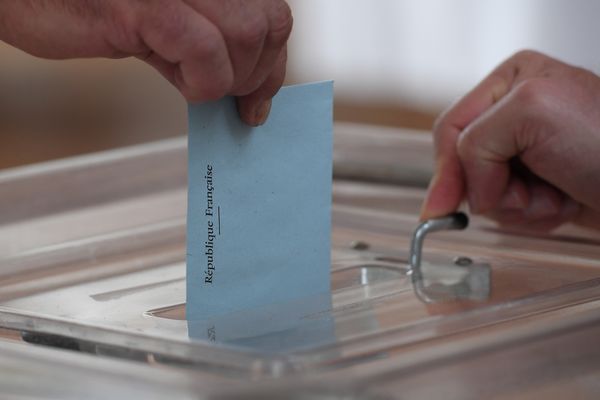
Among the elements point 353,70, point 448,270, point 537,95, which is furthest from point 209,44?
point 353,70

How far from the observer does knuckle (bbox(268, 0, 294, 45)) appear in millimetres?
857

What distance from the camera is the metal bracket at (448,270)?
926mm

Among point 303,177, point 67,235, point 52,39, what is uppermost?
point 52,39

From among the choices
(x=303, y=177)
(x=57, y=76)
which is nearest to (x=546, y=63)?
(x=303, y=177)

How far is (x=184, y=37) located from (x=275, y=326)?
215 millimetres

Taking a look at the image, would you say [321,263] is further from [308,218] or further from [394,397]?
[394,397]

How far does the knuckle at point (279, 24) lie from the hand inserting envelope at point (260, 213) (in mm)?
54

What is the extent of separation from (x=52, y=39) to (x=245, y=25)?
146 millimetres

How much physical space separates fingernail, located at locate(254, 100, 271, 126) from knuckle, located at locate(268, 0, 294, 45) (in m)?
0.05

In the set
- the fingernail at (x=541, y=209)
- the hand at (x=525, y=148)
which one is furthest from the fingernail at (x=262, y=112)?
the fingernail at (x=541, y=209)

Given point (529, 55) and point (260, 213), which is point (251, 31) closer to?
point (260, 213)

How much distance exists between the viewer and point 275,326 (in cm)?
84

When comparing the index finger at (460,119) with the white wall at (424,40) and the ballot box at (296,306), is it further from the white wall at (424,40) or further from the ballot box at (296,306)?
the white wall at (424,40)

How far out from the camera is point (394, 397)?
0.67 m
